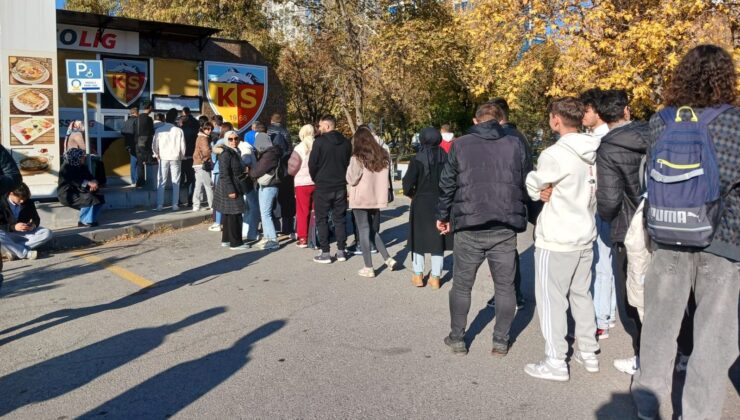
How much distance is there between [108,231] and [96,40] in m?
6.71

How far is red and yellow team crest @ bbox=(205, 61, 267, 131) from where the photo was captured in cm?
1672

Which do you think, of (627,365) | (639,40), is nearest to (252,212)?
(627,365)

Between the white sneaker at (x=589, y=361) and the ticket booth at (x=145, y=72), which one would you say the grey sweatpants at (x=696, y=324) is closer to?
the white sneaker at (x=589, y=361)

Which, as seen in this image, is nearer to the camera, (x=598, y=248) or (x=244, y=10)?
(x=598, y=248)

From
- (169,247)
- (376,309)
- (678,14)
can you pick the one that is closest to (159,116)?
(169,247)

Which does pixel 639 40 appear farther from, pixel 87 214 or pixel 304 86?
pixel 304 86

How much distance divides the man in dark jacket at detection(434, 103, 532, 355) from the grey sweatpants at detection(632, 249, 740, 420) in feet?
4.09

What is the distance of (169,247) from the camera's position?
9.30m

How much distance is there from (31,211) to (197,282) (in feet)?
9.27

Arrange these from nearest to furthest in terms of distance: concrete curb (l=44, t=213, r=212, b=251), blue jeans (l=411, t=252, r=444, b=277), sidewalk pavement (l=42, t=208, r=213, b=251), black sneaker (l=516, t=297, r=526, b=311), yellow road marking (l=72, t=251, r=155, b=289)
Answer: black sneaker (l=516, t=297, r=526, b=311), blue jeans (l=411, t=252, r=444, b=277), yellow road marking (l=72, t=251, r=155, b=289), concrete curb (l=44, t=213, r=212, b=251), sidewalk pavement (l=42, t=208, r=213, b=251)

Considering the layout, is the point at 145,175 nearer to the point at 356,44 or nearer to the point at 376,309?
the point at 356,44

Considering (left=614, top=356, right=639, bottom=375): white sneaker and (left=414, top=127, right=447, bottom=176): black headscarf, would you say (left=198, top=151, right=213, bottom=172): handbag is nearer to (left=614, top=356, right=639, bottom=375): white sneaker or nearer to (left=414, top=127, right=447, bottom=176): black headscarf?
(left=414, top=127, right=447, bottom=176): black headscarf

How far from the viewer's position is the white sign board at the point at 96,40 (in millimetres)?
14039

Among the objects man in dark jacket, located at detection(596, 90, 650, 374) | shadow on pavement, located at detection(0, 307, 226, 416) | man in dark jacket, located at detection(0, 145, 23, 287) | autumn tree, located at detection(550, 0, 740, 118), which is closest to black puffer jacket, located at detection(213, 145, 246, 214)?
shadow on pavement, located at detection(0, 307, 226, 416)
